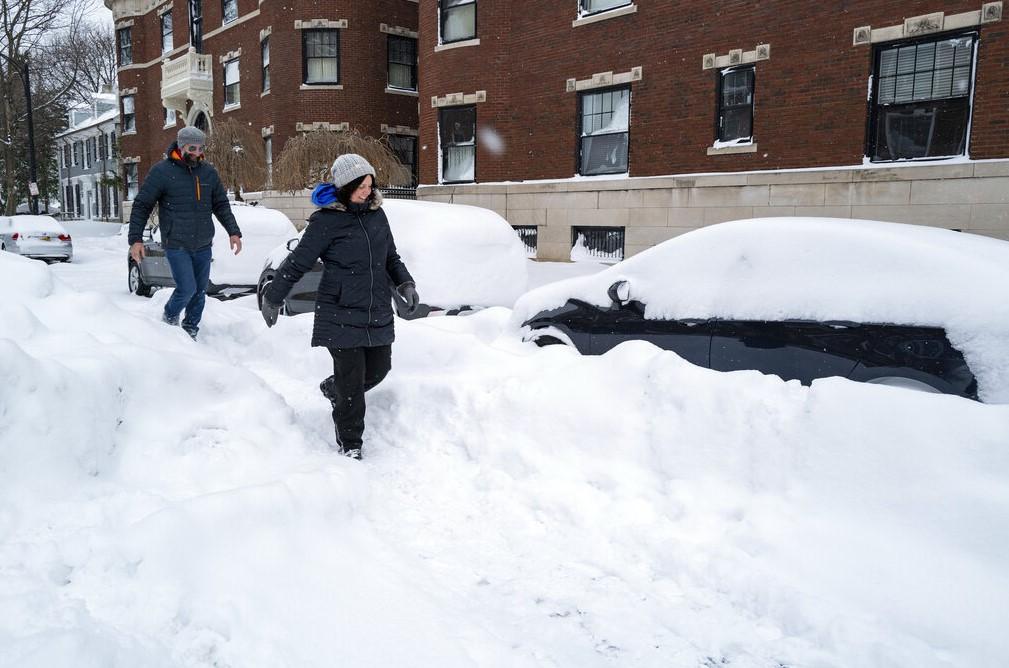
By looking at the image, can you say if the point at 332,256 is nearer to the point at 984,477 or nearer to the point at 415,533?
the point at 415,533

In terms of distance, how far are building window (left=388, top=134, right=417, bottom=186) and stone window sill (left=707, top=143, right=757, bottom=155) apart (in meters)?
11.4

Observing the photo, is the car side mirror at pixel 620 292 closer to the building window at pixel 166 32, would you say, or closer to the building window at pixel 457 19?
the building window at pixel 457 19

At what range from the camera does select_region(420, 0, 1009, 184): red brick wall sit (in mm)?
11938

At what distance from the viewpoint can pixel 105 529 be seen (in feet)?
9.48

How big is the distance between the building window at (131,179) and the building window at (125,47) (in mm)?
4606

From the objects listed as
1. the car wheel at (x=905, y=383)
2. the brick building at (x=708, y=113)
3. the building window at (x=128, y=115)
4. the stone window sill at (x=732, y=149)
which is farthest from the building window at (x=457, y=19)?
the building window at (x=128, y=115)

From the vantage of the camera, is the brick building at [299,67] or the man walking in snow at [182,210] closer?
the man walking in snow at [182,210]

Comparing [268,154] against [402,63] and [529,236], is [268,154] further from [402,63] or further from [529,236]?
[529,236]

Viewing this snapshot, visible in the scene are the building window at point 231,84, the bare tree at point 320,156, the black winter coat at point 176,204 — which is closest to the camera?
the black winter coat at point 176,204

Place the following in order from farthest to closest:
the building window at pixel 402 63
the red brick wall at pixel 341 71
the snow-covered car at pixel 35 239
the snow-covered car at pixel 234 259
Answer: the building window at pixel 402 63
the red brick wall at pixel 341 71
the snow-covered car at pixel 35 239
the snow-covered car at pixel 234 259

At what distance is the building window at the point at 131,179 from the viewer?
3307cm

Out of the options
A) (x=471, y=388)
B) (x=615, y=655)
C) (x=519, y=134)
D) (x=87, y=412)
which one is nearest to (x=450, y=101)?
(x=519, y=134)

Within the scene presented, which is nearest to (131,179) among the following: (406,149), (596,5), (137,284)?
(406,149)

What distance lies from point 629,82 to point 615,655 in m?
14.3
